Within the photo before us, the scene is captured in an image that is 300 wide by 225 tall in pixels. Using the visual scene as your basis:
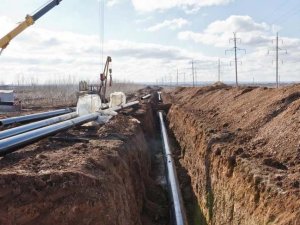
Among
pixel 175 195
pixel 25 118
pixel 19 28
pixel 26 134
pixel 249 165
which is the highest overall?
pixel 19 28

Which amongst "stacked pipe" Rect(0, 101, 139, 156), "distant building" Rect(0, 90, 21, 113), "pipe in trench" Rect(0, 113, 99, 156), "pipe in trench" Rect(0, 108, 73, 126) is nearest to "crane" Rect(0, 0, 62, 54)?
"pipe in trench" Rect(0, 108, 73, 126)

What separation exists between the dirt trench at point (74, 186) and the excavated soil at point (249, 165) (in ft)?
6.56

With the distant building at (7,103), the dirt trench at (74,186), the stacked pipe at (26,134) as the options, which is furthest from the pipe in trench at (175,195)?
the distant building at (7,103)

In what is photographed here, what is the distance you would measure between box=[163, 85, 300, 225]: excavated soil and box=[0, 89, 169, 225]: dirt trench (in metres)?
2.00

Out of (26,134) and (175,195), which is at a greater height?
(26,134)

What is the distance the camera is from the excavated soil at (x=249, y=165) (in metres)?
7.44

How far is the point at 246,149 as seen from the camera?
1068cm

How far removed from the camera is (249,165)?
9062 mm

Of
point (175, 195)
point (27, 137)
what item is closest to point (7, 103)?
point (27, 137)

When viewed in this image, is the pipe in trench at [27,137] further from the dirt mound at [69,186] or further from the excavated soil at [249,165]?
the excavated soil at [249,165]

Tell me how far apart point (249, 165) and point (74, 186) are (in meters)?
4.17

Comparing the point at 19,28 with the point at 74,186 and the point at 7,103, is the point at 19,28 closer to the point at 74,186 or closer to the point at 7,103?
the point at 7,103

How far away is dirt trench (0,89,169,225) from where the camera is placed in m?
6.46

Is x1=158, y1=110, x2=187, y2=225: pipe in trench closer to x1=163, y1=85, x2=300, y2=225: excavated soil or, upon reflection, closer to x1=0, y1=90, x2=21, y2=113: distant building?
x1=163, y1=85, x2=300, y2=225: excavated soil
